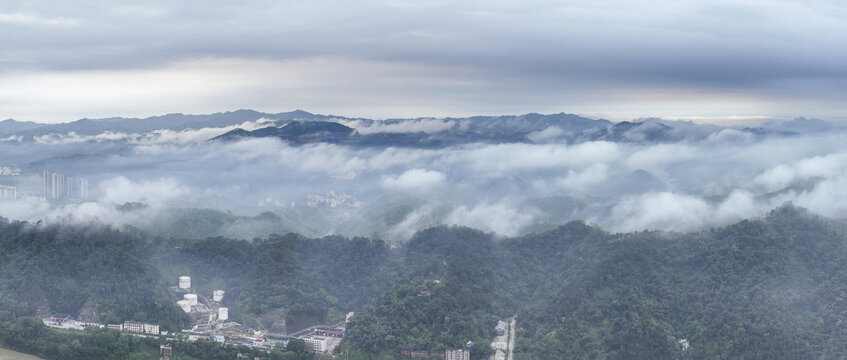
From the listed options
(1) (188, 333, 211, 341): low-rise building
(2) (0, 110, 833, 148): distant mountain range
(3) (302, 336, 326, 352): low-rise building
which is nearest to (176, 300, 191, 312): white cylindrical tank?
(1) (188, 333, 211, 341): low-rise building

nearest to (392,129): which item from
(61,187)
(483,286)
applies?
(61,187)

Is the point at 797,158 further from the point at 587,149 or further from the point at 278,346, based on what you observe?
the point at 278,346

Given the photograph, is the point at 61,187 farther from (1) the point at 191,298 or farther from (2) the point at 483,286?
(2) the point at 483,286

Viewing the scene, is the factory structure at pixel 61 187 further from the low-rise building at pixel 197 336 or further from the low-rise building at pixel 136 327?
the low-rise building at pixel 197 336

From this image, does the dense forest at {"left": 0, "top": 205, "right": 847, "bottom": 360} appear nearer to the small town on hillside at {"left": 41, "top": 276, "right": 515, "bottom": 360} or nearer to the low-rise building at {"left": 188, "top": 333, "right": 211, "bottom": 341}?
the small town on hillside at {"left": 41, "top": 276, "right": 515, "bottom": 360}

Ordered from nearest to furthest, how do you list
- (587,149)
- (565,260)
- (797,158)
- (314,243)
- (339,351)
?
(339,351), (565,260), (314,243), (797,158), (587,149)

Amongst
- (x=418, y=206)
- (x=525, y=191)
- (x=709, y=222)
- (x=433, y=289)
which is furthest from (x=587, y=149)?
(x=433, y=289)
